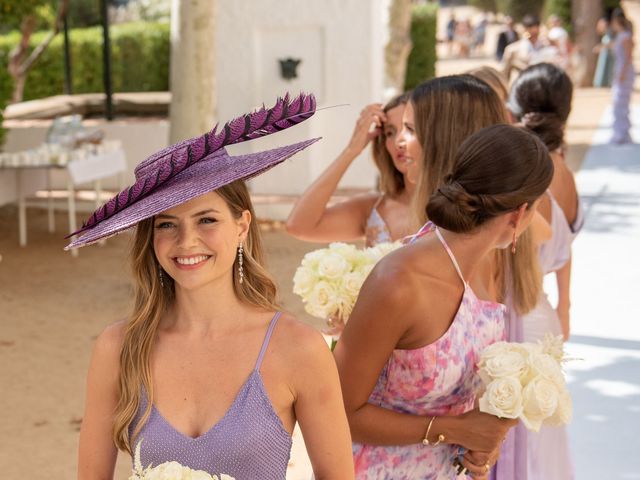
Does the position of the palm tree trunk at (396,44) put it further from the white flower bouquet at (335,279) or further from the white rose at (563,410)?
the white rose at (563,410)

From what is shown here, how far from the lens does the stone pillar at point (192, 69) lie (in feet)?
33.0

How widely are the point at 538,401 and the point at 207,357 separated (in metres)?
0.91

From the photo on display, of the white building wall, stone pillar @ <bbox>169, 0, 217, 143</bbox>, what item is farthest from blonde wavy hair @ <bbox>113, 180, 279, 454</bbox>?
the white building wall

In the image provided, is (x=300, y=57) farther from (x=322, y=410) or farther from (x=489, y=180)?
(x=322, y=410)

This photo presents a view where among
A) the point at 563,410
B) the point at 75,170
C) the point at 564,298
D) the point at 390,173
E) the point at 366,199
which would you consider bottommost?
the point at 75,170

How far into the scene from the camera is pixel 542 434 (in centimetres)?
394

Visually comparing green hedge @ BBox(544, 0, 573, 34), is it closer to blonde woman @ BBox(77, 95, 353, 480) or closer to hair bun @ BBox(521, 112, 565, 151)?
hair bun @ BBox(521, 112, 565, 151)

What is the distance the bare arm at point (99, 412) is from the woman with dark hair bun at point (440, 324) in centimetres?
63

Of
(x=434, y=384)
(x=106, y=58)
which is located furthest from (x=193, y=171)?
(x=106, y=58)

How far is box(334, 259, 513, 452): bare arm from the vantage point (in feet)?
8.99

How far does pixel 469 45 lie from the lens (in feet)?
151

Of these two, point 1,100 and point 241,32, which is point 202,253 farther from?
point 241,32

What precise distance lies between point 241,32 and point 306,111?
11.4 meters

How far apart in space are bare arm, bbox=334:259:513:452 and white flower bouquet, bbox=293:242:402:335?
58 centimetres
